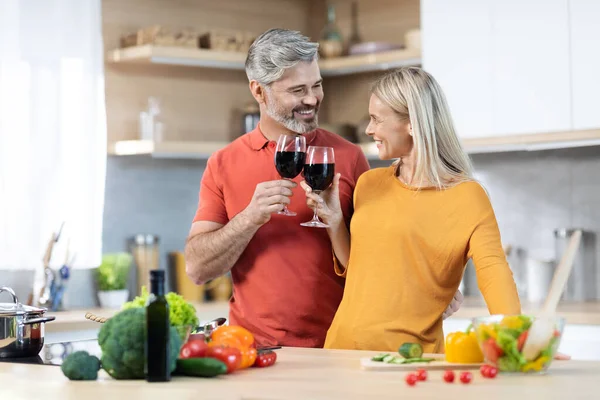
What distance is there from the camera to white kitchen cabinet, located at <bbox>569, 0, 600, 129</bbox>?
441 centimetres

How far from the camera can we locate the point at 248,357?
2.24 m

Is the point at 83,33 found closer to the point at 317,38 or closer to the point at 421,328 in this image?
the point at 317,38

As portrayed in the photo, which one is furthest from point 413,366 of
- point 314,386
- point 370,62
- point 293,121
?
point 370,62

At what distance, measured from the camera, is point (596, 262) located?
4.91m

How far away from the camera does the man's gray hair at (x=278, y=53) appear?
3090mm

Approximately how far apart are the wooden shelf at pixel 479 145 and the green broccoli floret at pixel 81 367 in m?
2.73

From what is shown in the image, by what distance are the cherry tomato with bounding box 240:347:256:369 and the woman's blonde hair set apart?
79cm

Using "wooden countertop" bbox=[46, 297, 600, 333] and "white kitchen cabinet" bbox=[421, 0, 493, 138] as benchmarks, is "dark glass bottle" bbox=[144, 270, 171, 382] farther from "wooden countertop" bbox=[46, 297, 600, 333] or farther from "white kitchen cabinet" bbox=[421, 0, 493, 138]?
"white kitchen cabinet" bbox=[421, 0, 493, 138]

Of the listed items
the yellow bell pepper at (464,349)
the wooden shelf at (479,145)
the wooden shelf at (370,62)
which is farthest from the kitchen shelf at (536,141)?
the yellow bell pepper at (464,349)

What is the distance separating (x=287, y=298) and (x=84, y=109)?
214 centimetres

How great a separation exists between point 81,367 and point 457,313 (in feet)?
8.85

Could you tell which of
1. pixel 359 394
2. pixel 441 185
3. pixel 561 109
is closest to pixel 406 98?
pixel 441 185

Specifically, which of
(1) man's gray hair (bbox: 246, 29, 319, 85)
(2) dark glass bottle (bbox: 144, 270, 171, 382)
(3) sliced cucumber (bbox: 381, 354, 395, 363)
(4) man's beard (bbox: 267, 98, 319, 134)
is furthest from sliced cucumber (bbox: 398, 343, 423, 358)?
(1) man's gray hair (bbox: 246, 29, 319, 85)

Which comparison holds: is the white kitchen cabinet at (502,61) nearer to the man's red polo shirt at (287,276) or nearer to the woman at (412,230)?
the man's red polo shirt at (287,276)
